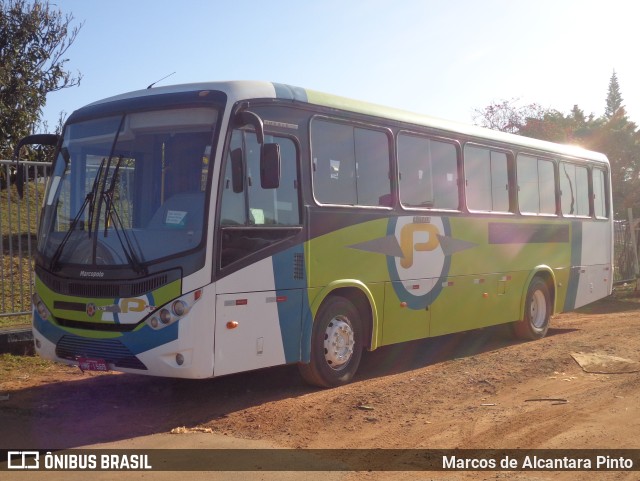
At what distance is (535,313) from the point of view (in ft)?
45.5

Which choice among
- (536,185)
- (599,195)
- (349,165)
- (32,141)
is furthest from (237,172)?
(599,195)

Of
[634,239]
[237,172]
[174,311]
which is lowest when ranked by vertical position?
[174,311]

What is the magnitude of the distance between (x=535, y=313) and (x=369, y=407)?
22.1 ft

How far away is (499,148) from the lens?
41.7ft

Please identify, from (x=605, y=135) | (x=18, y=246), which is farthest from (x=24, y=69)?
(x=605, y=135)

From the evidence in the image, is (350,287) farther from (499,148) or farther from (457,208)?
(499,148)

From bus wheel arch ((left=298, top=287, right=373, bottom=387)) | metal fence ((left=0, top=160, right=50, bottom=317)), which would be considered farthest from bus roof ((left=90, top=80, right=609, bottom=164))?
metal fence ((left=0, top=160, right=50, bottom=317))

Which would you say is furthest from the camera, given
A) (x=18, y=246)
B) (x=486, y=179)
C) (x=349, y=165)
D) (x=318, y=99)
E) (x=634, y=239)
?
(x=634, y=239)

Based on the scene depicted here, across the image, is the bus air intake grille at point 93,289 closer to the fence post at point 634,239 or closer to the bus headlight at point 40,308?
the bus headlight at point 40,308

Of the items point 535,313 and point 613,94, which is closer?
point 535,313

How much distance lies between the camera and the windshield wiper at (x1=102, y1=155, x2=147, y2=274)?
7574 mm

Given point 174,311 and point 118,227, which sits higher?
point 118,227

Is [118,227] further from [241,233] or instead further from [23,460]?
[23,460]

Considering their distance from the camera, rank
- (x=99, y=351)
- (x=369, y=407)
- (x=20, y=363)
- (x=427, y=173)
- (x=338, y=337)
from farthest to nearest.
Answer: (x=427, y=173) → (x=20, y=363) → (x=338, y=337) → (x=369, y=407) → (x=99, y=351)
